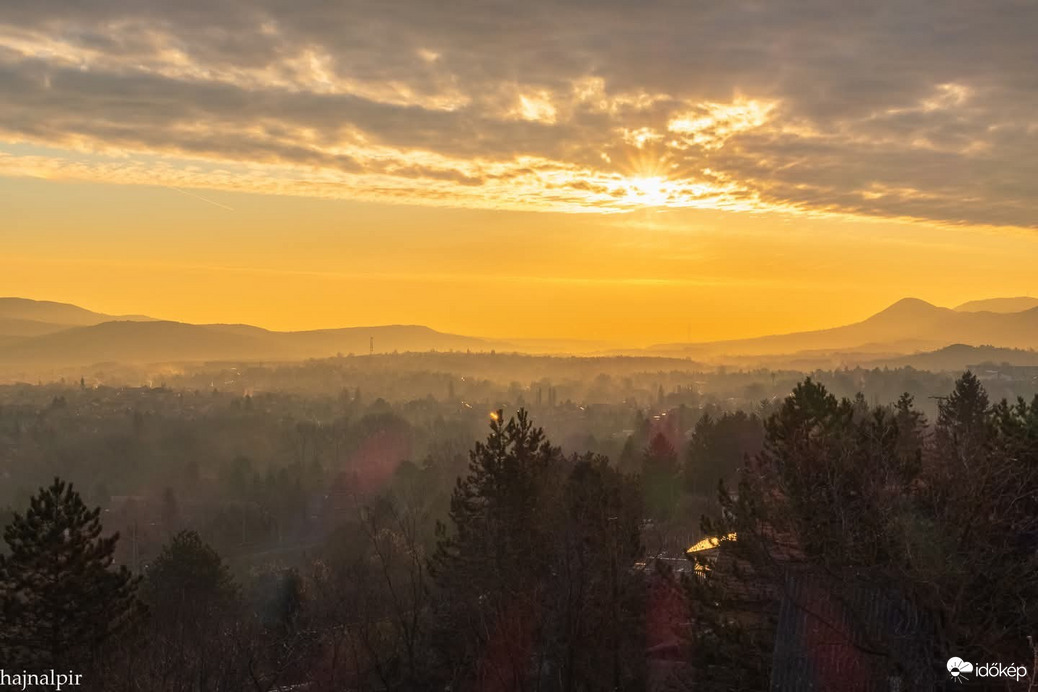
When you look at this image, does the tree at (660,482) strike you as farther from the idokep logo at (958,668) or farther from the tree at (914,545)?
the idokep logo at (958,668)

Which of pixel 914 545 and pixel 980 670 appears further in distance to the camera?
pixel 980 670

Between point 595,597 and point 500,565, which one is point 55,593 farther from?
point 595,597

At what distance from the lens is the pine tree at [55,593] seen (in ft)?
73.3

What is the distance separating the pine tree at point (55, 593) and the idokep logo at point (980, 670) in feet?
65.5

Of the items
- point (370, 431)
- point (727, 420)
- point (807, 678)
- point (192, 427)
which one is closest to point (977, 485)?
point (807, 678)

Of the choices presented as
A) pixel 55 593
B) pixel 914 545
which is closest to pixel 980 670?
pixel 914 545

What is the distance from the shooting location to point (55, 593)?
74.5 feet

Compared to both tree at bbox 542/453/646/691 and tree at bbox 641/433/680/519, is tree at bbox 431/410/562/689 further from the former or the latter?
tree at bbox 641/433/680/519

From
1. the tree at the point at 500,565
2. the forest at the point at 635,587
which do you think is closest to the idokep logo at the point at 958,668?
the forest at the point at 635,587

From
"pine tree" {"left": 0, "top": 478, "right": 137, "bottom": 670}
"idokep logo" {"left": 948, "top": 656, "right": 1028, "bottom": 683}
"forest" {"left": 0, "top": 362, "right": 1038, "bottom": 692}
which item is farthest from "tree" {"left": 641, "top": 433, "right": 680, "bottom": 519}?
"idokep logo" {"left": 948, "top": 656, "right": 1028, "bottom": 683}

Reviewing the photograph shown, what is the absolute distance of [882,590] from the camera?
14.3m

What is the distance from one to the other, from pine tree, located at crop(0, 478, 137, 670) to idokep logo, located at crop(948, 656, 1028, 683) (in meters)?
20.0

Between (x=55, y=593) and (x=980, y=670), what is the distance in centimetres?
2171

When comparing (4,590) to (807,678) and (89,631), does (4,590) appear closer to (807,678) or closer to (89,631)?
(89,631)
